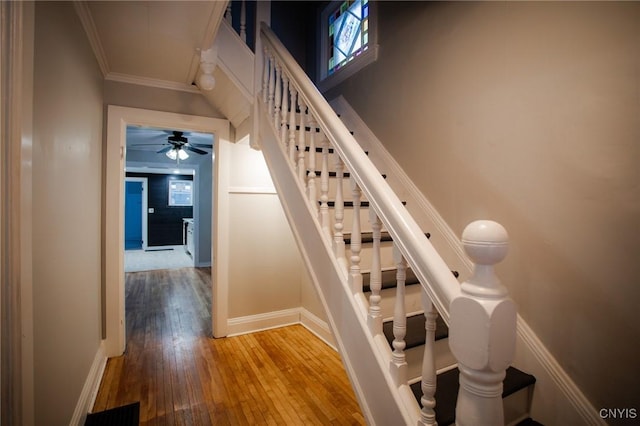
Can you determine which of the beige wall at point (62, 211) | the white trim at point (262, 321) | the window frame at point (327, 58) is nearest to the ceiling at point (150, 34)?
the beige wall at point (62, 211)

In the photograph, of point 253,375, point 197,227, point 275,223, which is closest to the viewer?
point 253,375

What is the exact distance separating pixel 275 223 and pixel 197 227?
3.91 metres

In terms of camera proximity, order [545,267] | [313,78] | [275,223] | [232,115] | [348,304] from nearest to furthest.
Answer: [348,304] → [545,267] → [232,115] → [275,223] → [313,78]

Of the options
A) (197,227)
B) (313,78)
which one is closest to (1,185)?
(313,78)

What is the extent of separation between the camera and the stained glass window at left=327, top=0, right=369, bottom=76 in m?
2.57

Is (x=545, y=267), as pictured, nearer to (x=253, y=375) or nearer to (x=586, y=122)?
(x=586, y=122)

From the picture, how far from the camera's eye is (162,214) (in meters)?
8.91

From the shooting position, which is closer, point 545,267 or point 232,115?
point 545,267

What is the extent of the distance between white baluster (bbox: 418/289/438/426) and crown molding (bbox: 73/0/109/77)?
2.04 metres

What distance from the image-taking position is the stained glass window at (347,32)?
101 inches

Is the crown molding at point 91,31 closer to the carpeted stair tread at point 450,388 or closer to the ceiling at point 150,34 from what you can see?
the ceiling at point 150,34

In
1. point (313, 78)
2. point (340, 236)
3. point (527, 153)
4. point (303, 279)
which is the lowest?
point (303, 279)

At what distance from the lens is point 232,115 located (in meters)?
2.64

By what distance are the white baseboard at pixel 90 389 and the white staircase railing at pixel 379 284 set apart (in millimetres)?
1465
